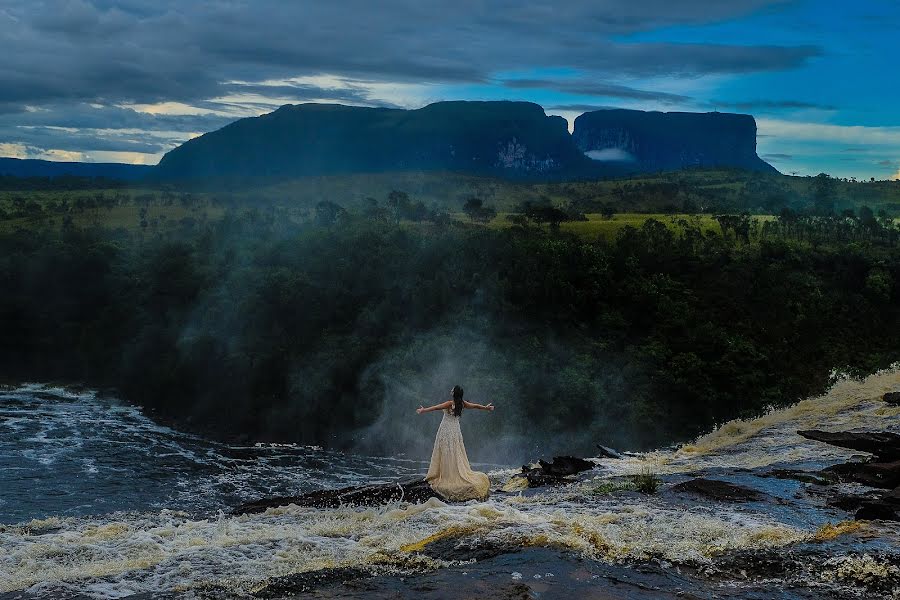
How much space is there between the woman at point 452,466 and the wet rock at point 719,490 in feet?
13.0

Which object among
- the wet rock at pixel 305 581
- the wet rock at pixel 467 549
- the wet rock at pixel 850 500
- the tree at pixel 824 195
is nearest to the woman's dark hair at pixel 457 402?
the wet rock at pixel 467 549

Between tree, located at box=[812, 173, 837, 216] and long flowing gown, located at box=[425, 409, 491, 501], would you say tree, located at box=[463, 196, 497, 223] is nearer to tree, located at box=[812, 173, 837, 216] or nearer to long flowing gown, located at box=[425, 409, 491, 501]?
tree, located at box=[812, 173, 837, 216]

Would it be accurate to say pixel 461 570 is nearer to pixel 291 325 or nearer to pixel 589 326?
pixel 589 326

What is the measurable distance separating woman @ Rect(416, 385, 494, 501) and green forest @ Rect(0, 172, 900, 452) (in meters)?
31.3

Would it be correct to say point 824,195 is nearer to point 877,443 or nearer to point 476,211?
point 476,211

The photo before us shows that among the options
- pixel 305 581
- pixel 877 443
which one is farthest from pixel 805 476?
pixel 305 581

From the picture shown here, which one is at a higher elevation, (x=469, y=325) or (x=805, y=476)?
(x=805, y=476)

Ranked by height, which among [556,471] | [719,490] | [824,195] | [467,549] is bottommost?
[556,471]

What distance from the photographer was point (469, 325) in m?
55.5

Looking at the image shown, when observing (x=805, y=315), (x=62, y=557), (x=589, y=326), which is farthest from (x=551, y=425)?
(x=62, y=557)

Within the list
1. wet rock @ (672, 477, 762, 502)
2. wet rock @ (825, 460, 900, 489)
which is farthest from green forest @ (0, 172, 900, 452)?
wet rock @ (825, 460, 900, 489)

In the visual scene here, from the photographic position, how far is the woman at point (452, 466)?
54.2ft

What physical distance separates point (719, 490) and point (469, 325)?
39.8m

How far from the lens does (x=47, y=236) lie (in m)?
82.5
